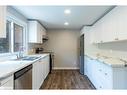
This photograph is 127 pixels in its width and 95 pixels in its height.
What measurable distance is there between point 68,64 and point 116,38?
5.29 meters

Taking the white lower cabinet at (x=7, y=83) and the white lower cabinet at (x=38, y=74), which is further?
the white lower cabinet at (x=38, y=74)

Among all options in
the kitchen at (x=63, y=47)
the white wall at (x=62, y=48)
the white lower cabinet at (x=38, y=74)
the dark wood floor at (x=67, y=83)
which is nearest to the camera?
the kitchen at (x=63, y=47)

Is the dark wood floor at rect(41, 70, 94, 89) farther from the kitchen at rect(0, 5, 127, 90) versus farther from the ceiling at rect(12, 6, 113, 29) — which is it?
the ceiling at rect(12, 6, 113, 29)

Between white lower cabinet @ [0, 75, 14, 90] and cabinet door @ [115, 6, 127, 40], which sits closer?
white lower cabinet @ [0, 75, 14, 90]

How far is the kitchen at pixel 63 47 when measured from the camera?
2.76m

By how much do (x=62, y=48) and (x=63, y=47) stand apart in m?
0.08

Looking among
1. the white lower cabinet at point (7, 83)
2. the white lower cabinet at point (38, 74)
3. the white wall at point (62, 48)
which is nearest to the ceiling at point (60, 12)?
the white lower cabinet at point (38, 74)

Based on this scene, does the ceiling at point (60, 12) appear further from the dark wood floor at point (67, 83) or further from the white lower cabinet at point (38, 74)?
the dark wood floor at point (67, 83)

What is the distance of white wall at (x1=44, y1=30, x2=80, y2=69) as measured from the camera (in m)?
8.30

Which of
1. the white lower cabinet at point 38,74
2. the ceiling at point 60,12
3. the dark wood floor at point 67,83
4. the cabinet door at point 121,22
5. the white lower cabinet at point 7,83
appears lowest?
the dark wood floor at point 67,83

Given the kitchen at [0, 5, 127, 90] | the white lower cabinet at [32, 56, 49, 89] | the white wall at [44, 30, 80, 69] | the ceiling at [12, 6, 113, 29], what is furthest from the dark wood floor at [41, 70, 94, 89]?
the white wall at [44, 30, 80, 69]

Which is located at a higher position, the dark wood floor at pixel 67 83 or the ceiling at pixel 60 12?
the ceiling at pixel 60 12
